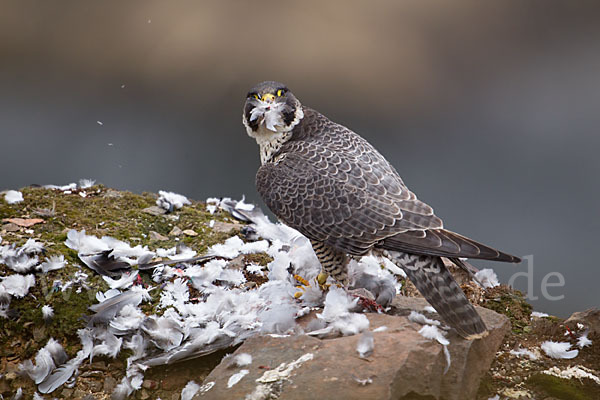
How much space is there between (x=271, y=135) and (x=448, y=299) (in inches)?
51.9

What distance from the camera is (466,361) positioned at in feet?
8.33

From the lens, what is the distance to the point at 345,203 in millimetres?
2846

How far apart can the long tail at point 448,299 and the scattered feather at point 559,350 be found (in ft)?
2.27

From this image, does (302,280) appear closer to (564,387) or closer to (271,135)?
(271,135)

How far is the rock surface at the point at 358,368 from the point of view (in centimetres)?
236

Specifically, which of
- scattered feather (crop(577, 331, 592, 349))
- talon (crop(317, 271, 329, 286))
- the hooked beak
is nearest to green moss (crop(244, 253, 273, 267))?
talon (crop(317, 271, 329, 286))

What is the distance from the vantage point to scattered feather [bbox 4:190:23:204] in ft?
14.4

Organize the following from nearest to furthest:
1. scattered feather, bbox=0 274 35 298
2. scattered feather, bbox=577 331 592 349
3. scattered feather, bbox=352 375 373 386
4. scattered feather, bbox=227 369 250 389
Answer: scattered feather, bbox=352 375 373 386 < scattered feather, bbox=227 369 250 389 < scattered feather, bbox=577 331 592 349 < scattered feather, bbox=0 274 35 298

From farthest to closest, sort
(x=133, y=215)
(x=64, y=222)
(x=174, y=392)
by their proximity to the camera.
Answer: (x=133, y=215), (x=64, y=222), (x=174, y=392)

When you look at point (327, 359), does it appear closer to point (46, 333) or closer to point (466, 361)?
point (466, 361)

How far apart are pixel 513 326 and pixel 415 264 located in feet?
3.72

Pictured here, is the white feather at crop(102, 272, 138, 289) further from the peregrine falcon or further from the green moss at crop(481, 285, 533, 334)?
the green moss at crop(481, 285, 533, 334)

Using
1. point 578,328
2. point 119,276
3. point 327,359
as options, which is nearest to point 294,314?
point 327,359

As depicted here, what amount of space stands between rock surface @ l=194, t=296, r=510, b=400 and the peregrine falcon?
6.9 inches
